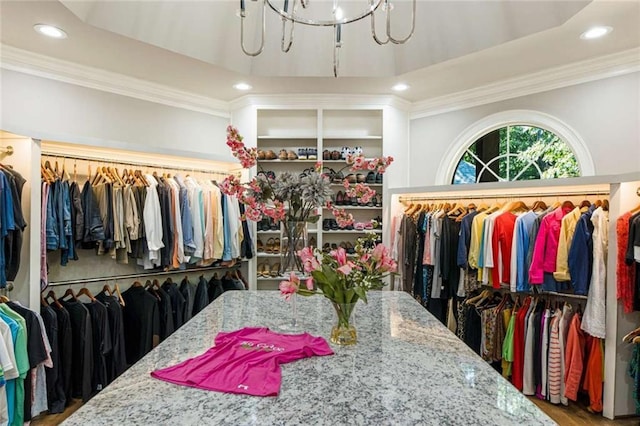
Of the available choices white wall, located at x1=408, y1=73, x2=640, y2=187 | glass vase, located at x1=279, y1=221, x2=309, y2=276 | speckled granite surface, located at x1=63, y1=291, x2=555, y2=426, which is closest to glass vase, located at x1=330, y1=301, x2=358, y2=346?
speckled granite surface, located at x1=63, y1=291, x2=555, y2=426

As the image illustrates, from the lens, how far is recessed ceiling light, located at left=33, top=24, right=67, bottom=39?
9.12ft

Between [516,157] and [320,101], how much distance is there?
2.18 meters

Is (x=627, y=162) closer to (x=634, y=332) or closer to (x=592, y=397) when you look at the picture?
(x=634, y=332)

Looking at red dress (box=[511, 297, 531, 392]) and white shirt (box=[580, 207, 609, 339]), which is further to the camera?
red dress (box=[511, 297, 531, 392])

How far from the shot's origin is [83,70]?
11.7 feet

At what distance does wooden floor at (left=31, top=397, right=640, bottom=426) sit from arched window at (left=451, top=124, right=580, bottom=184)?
2.01m

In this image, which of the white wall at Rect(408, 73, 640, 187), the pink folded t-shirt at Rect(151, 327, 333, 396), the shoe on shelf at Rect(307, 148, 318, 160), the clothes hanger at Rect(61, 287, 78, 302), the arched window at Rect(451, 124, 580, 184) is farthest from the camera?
the shoe on shelf at Rect(307, 148, 318, 160)

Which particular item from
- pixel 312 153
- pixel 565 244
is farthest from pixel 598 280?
pixel 312 153

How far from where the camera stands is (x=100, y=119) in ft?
12.2

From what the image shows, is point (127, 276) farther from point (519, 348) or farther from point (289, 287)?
point (519, 348)

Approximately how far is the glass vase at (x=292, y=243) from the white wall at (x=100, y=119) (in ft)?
6.86

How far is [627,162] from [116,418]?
3.92 meters

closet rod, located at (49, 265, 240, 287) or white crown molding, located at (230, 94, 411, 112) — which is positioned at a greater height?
white crown molding, located at (230, 94, 411, 112)

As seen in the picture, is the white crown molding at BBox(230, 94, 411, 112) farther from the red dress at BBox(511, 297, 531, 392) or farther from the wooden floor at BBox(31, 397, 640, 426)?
the wooden floor at BBox(31, 397, 640, 426)
